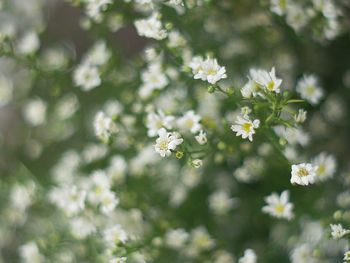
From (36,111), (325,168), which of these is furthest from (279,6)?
(36,111)

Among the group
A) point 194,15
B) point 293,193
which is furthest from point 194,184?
point 194,15

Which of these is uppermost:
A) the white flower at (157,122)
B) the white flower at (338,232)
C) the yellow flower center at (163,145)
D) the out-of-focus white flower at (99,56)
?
the yellow flower center at (163,145)

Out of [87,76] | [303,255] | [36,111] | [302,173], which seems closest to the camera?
[302,173]

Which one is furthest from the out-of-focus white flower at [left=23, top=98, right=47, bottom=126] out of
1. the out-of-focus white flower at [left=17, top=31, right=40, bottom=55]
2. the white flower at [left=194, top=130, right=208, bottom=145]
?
the white flower at [left=194, top=130, right=208, bottom=145]

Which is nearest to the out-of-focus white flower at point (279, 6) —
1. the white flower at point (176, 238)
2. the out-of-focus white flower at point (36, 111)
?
the white flower at point (176, 238)

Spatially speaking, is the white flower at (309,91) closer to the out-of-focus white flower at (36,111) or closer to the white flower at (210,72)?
the white flower at (210,72)

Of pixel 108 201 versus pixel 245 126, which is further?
pixel 108 201

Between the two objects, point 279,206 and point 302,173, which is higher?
point 302,173

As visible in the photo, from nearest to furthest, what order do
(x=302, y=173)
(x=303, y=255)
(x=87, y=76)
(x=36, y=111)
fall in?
(x=302, y=173) → (x=303, y=255) → (x=87, y=76) → (x=36, y=111)

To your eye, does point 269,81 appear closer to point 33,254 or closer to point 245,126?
point 245,126
